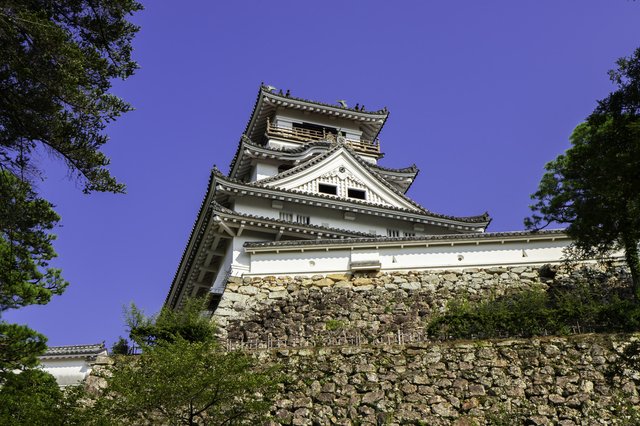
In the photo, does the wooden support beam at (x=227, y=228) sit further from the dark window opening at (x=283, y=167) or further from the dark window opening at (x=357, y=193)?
the dark window opening at (x=283, y=167)

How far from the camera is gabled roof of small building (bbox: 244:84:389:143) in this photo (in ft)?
94.6

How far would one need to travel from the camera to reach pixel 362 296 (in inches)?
659

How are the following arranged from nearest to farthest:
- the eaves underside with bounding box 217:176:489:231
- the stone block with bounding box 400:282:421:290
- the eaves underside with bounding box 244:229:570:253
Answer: the stone block with bounding box 400:282:421:290 → the eaves underside with bounding box 244:229:570:253 → the eaves underside with bounding box 217:176:489:231

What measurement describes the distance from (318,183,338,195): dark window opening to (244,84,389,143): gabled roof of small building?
6.14m

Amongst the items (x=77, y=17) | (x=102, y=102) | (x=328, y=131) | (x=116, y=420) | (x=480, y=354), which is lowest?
(x=116, y=420)

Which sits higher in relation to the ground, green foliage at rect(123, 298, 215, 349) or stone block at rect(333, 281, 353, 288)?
stone block at rect(333, 281, 353, 288)

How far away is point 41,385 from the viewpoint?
46.9ft

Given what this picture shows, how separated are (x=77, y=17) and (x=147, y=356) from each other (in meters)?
6.36

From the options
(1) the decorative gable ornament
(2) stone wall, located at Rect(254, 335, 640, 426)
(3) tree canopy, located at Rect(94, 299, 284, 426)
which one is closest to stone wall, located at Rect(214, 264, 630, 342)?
(1) the decorative gable ornament

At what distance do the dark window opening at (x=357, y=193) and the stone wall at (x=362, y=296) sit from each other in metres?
7.45

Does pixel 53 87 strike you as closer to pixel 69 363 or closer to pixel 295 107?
pixel 69 363

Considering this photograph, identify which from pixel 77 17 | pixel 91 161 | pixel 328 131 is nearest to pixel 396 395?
pixel 91 161

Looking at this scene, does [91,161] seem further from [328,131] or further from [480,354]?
[328,131]

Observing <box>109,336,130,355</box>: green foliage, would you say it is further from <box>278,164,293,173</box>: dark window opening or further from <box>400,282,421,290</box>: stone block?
<box>278,164,293,173</box>: dark window opening
